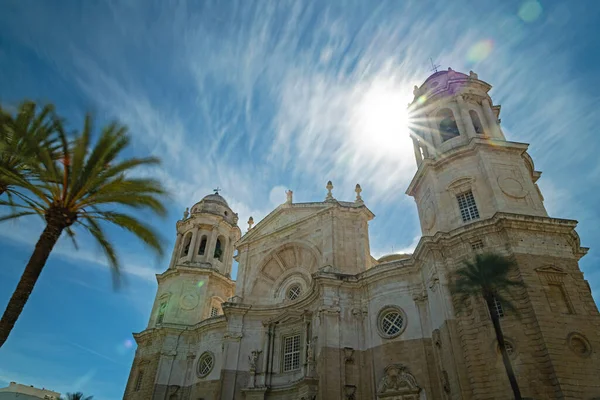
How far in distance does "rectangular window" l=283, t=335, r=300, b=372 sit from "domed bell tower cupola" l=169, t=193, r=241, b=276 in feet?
39.1

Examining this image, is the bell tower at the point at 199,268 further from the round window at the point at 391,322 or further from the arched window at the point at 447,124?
the arched window at the point at 447,124

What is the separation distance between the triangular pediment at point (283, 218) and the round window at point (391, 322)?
346 inches

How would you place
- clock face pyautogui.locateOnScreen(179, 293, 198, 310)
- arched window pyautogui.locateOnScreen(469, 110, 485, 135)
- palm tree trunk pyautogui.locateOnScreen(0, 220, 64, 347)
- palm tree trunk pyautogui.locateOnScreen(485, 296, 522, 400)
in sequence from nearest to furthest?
palm tree trunk pyautogui.locateOnScreen(0, 220, 64, 347)
palm tree trunk pyautogui.locateOnScreen(485, 296, 522, 400)
arched window pyautogui.locateOnScreen(469, 110, 485, 135)
clock face pyautogui.locateOnScreen(179, 293, 198, 310)

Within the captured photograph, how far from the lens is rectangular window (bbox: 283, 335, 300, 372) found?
25372 mm

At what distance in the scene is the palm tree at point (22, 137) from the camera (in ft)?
36.7

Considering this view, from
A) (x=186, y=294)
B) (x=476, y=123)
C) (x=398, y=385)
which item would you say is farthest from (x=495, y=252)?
(x=186, y=294)

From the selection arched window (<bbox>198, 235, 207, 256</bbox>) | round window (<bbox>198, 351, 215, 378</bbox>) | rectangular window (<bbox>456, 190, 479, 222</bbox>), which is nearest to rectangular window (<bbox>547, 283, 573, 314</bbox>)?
rectangular window (<bbox>456, 190, 479, 222</bbox>)

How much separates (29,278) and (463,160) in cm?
2041

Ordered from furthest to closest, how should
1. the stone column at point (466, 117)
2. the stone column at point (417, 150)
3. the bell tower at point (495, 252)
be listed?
1. the stone column at point (417, 150)
2. the stone column at point (466, 117)
3. the bell tower at point (495, 252)

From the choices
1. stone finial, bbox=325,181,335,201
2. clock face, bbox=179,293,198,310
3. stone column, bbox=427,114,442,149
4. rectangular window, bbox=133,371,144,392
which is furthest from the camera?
clock face, bbox=179,293,198,310

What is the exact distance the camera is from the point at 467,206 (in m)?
21.2

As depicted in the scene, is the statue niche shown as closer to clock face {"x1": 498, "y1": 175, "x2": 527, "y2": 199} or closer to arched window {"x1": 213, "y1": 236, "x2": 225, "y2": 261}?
clock face {"x1": 498, "y1": 175, "x2": 527, "y2": 199}

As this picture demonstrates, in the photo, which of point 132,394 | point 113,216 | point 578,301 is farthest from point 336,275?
point 132,394

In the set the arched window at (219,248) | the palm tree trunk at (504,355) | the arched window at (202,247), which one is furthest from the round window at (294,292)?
the palm tree trunk at (504,355)
